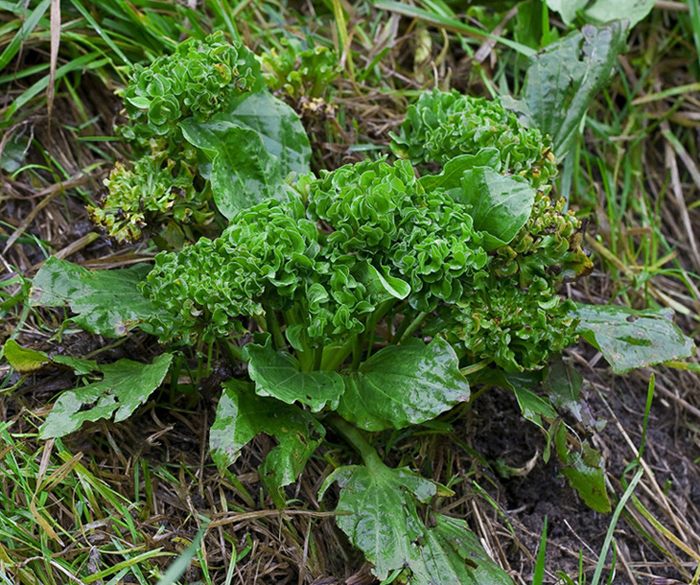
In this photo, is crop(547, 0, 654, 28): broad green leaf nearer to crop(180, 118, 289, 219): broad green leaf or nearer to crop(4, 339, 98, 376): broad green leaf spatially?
crop(180, 118, 289, 219): broad green leaf

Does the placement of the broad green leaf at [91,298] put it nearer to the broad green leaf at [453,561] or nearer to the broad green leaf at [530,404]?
the broad green leaf at [453,561]

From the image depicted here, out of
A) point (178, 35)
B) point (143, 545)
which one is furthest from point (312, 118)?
point (143, 545)

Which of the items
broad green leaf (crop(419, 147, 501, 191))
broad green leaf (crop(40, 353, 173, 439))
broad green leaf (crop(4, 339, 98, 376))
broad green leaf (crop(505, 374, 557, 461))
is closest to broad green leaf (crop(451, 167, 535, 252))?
broad green leaf (crop(419, 147, 501, 191))

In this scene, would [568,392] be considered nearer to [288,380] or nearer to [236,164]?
[288,380]

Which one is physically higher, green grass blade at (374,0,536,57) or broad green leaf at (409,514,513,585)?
green grass blade at (374,0,536,57)

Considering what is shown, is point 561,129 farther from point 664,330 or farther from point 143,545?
point 143,545

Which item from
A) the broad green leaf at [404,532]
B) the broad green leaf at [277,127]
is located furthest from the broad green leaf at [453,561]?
the broad green leaf at [277,127]

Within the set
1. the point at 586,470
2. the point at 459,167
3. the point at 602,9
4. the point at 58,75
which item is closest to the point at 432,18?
the point at 602,9
